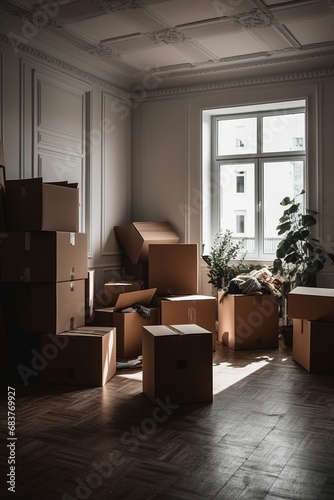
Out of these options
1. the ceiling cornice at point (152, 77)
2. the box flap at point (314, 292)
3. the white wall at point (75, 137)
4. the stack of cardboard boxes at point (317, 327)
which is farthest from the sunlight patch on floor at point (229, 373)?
the ceiling cornice at point (152, 77)

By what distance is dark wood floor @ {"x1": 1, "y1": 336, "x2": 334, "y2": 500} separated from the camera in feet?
7.77

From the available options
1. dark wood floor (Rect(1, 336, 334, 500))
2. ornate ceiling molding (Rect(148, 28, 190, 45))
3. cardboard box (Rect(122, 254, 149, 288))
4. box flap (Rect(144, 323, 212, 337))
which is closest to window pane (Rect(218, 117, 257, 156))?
ornate ceiling molding (Rect(148, 28, 190, 45))

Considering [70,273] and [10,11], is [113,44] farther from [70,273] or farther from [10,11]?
[70,273]

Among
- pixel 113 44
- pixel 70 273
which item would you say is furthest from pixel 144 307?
pixel 113 44

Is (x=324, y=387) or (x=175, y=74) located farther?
(x=175, y=74)

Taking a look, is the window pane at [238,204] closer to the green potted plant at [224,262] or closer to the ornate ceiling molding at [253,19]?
the green potted plant at [224,262]

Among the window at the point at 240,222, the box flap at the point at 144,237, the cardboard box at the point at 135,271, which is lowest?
the cardboard box at the point at 135,271

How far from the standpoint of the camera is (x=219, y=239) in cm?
663

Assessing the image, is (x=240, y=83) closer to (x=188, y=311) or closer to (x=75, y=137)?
(x=75, y=137)

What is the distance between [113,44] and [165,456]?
407 cm

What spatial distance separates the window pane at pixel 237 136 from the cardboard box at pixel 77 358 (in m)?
3.38

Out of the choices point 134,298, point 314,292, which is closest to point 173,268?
point 134,298

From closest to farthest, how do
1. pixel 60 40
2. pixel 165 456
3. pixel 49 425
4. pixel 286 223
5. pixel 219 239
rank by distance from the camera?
1. pixel 165 456
2. pixel 49 425
3. pixel 60 40
4. pixel 286 223
5. pixel 219 239

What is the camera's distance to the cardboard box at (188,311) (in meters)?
5.34
